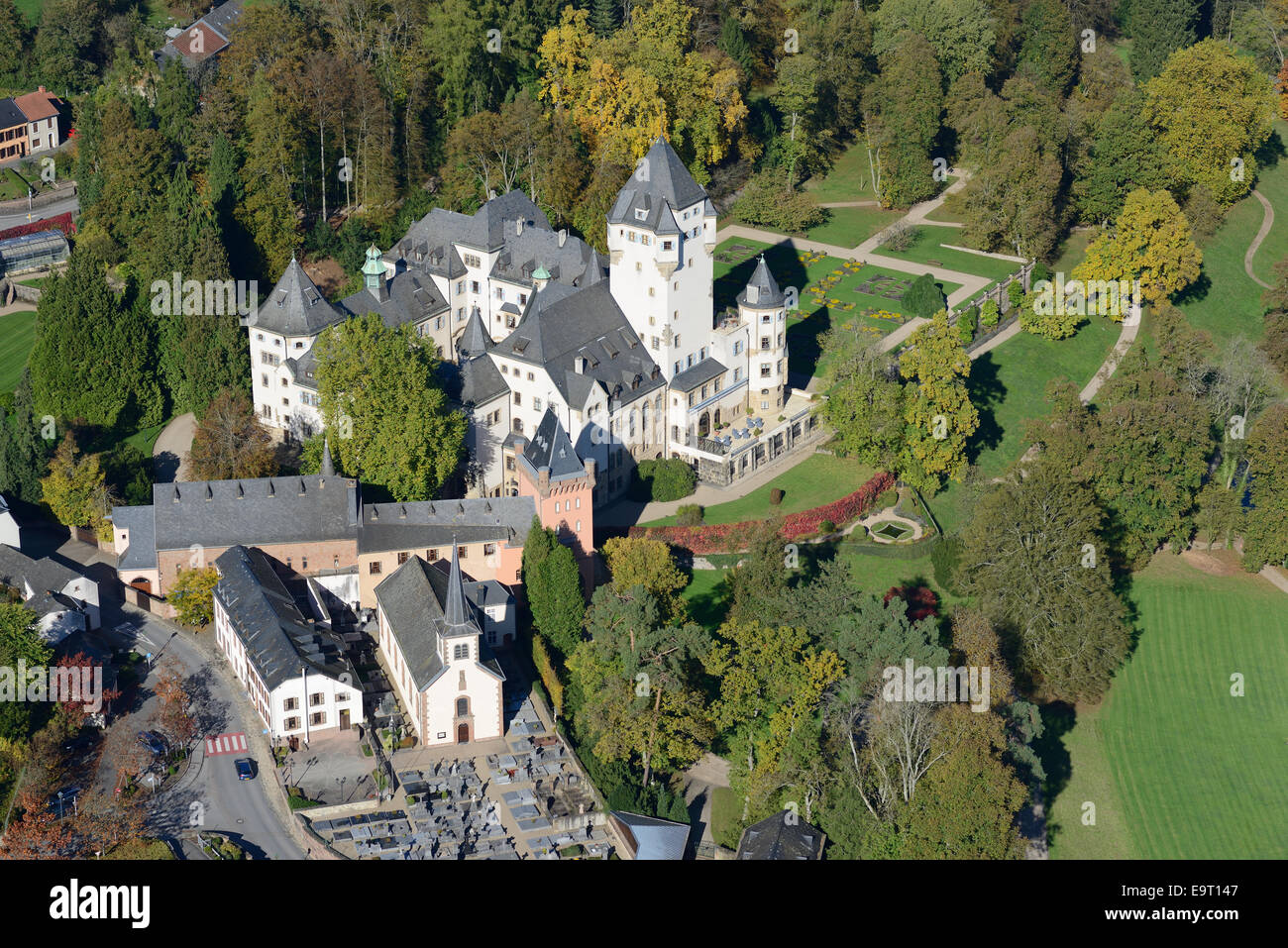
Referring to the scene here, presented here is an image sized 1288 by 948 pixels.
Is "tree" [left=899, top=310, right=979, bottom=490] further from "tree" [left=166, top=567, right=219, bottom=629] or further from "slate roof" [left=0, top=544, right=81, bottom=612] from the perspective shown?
"slate roof" [left=0, top=544, right=81, bottom=612]

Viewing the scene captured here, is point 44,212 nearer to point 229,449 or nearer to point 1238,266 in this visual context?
point 229,449

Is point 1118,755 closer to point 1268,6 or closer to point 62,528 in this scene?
point 62,528

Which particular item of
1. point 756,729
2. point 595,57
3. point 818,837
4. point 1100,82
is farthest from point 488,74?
point 818,837

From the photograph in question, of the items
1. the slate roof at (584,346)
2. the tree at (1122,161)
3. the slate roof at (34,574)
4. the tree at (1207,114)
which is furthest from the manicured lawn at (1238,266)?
the slate roof at (34,574)

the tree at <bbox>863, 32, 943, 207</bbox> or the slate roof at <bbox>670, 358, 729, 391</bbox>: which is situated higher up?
the tree at <bbox>863, 32, 943, 207</bbox>

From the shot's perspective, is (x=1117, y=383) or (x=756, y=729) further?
(x=1117, y=383)

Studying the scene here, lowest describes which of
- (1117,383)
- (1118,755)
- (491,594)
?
(1118,755)

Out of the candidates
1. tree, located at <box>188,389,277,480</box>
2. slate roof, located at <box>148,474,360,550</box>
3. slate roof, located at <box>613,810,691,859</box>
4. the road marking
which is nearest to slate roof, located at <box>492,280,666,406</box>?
slate roof, located at <box>148,474,360,550</box>
